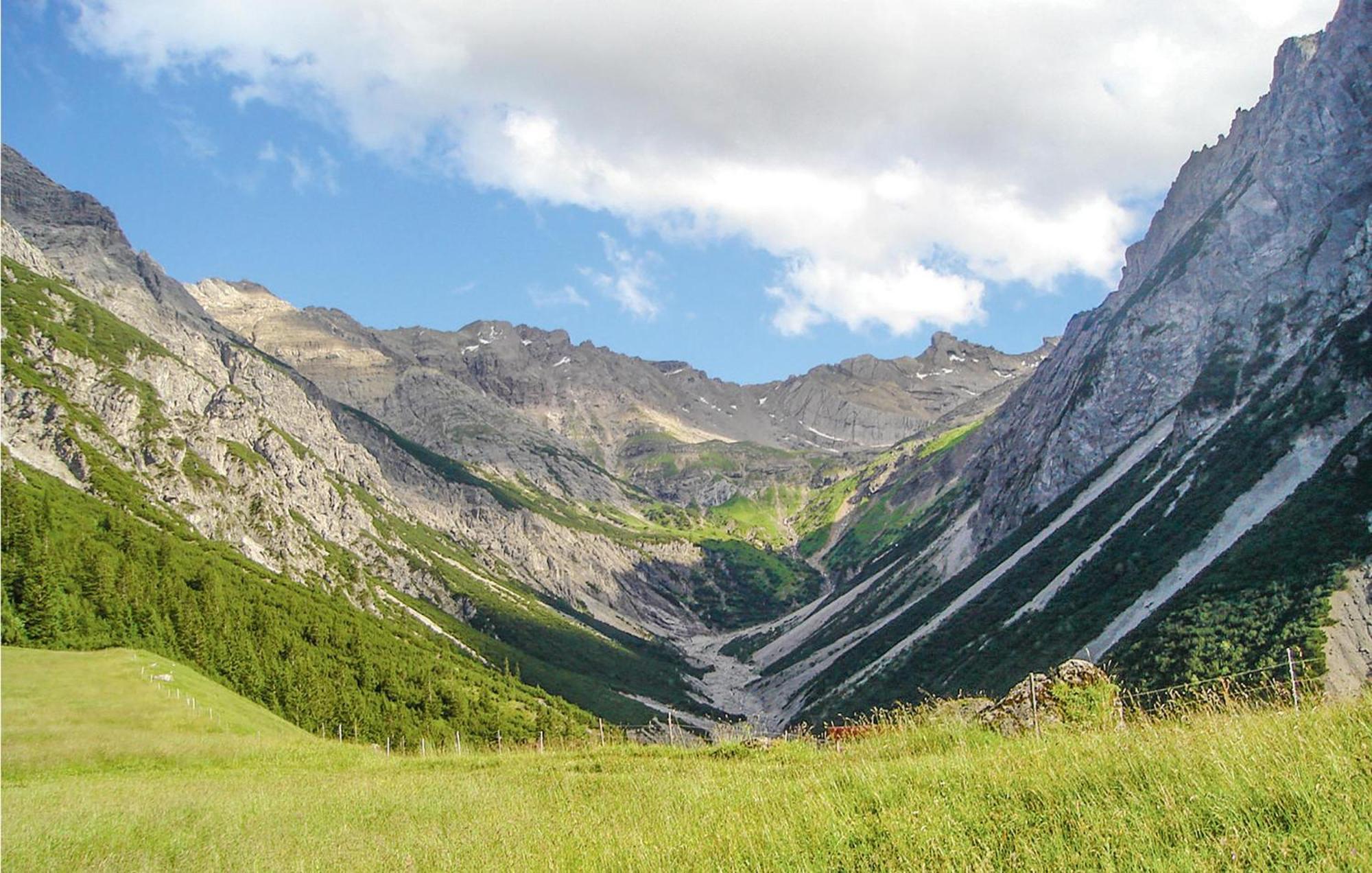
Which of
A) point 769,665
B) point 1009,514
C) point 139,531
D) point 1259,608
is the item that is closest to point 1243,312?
point 1009,514

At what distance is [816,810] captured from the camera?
10758 mm

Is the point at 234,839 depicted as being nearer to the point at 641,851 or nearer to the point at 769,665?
the point at 641,851

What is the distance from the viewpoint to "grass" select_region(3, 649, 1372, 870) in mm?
7977

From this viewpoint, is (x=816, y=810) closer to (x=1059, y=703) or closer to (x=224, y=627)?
(x=1059, y=703)

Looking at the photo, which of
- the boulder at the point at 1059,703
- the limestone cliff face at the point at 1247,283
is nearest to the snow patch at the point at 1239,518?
the limestone cliff face at the point at 1247,283

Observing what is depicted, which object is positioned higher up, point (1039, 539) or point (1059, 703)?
point (1039, 539)

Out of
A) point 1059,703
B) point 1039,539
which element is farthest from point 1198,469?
point 1059,703

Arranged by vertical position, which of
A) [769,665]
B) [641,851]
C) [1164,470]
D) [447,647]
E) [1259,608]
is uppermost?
[1164,470]

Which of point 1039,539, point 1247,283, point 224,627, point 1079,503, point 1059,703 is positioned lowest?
point 224,627

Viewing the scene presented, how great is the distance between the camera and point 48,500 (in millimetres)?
111250

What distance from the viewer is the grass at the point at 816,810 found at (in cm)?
798

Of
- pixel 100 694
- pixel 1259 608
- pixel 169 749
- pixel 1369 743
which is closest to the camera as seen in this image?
pixel 1369 743

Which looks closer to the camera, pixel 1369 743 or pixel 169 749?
pixel 1369 743

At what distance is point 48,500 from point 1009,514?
519ft
